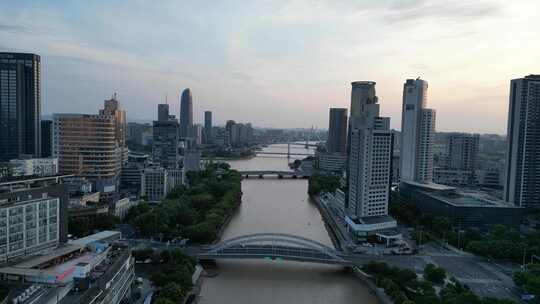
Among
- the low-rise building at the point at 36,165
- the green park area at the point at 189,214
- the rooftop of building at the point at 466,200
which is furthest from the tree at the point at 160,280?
the rooftop of building at the point at 466,200

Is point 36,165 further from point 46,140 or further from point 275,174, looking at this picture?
point 275,174

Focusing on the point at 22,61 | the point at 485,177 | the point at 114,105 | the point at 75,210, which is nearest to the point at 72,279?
the point at 75,210

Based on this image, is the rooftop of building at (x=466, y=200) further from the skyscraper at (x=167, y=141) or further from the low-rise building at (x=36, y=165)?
the low-rise building at (x=36, y=165)

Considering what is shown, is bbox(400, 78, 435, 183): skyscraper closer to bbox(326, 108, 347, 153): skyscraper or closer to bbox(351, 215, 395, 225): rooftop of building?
bbox(351, 215, 395, 225): rooftop of building

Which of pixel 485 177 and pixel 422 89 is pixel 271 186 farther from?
pixel 485 177

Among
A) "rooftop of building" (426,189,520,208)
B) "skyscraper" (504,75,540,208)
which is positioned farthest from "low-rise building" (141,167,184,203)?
"skyscraper" (504,75,540,208)

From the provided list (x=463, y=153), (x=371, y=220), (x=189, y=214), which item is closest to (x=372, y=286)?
(x=371, y=220)
